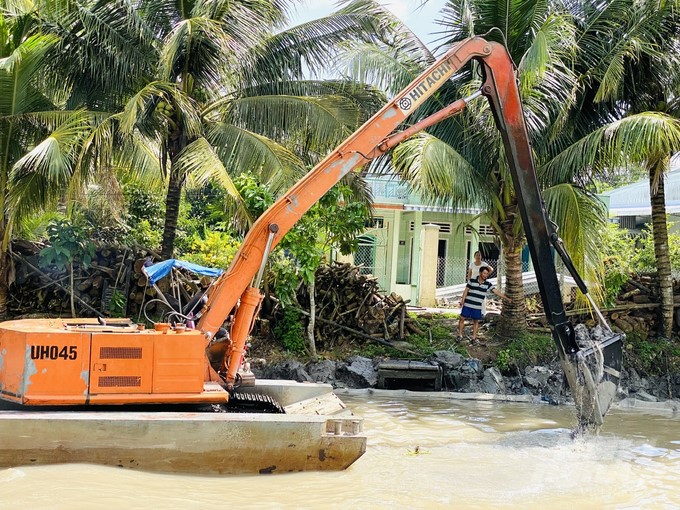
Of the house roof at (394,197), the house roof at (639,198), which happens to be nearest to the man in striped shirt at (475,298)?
the house roof at (394,197)

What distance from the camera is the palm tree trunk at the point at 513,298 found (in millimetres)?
15172

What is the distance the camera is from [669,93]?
1489 centimetres

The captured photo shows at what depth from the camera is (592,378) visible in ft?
29.5

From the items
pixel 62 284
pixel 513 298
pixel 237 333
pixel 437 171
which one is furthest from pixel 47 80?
pixel 513 298

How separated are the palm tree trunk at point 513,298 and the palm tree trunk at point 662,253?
9.34ft

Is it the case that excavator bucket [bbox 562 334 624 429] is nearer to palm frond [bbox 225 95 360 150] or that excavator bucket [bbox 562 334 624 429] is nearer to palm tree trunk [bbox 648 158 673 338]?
palm frond [bbox 225 95 360 150]

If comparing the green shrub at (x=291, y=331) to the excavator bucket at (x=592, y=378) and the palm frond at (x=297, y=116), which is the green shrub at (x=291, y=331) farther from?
the excavator bucket at (x=592, y=378)

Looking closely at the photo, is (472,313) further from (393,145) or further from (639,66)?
(393,145)

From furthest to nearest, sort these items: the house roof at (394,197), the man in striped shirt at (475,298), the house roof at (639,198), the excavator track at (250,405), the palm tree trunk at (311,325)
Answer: the house roof at (639,198) → the house roof at (394,197) → the man in striped shirt at (475,298) → the palm tree trunk at (311,325) → the excavator track at (250,405)

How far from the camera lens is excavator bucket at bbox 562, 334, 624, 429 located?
9.00 meters

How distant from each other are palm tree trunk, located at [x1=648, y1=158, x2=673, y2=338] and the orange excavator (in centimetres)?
644

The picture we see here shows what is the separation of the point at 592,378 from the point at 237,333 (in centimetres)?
437

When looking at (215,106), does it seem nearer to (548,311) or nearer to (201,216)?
(548,311)

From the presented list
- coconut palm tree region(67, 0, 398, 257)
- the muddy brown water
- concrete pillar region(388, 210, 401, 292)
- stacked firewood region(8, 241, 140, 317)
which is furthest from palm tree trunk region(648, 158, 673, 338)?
stacked firewood region(8, 241, 140, 317)
